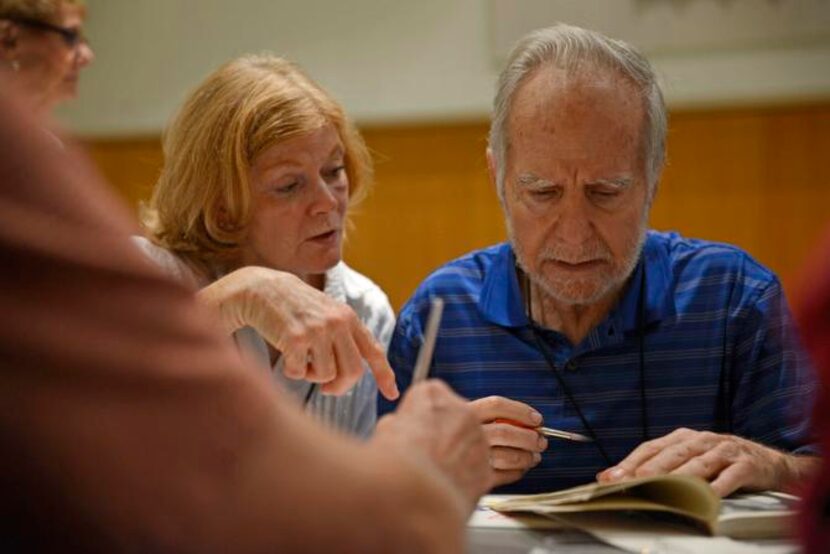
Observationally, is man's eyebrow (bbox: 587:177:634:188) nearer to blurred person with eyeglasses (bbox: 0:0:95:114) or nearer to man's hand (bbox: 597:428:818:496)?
man's hand (bbox: 597:428:818:496)

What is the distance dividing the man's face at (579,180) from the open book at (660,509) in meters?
0.67

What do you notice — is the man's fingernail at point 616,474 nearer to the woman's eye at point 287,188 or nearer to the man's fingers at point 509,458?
the man's fingers at point 509,458

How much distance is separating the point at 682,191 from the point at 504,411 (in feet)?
9.42

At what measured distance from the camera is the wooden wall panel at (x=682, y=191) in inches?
169

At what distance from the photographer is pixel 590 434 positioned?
81.4 inches

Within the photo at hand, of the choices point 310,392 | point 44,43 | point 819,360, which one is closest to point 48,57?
point 44,43

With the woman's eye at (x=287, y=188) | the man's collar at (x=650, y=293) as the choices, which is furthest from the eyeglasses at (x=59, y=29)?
the man's collar at (x=650, y=293)

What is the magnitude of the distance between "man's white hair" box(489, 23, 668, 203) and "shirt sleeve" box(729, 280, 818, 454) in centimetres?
32

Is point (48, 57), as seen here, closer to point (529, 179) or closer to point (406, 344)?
point (406, 344)

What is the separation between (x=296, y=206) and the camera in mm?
2459

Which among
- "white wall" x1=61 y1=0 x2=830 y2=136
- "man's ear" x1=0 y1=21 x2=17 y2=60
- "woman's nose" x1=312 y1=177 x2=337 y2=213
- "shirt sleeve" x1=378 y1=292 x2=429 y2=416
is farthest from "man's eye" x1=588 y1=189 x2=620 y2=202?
"white wall" x1=61 y1=0 x2=830 y2=136

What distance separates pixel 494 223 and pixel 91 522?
4.09 m

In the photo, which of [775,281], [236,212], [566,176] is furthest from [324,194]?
[775,281]

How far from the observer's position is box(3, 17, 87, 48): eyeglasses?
3.24 meters
